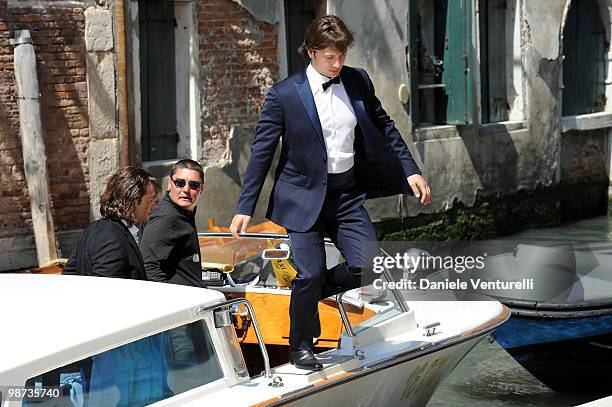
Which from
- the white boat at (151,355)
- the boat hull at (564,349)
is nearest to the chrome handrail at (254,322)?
the white boat at (151,355)

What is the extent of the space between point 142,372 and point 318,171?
1226mm

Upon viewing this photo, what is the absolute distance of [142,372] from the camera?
419 cm

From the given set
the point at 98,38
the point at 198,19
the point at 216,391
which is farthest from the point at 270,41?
the point at 216,391

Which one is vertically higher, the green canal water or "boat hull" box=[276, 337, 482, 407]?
"boat hull" box=[276, 337, 482, 407]

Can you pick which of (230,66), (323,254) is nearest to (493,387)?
(323,254)

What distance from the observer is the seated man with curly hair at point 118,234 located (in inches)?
187

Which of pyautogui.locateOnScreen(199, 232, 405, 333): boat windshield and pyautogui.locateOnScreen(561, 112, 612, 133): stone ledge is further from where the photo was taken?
pyautogui.locateOnScreen(561, 112, 612, 133): stone ledge

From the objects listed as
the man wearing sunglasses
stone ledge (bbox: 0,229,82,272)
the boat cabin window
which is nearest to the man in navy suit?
the man wearing sunglasses

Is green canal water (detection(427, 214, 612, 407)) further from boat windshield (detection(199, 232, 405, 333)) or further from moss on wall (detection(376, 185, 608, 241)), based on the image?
moss on wall (detection(376, 185, 608, 241))

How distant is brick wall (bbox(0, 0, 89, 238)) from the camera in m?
9.15

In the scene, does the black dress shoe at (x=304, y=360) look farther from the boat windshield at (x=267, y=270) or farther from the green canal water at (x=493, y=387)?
the green canal water at (x=493, y=387)

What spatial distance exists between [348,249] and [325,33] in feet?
2.80

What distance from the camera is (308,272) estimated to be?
4.91 meters

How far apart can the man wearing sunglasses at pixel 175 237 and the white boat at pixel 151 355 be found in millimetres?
629
